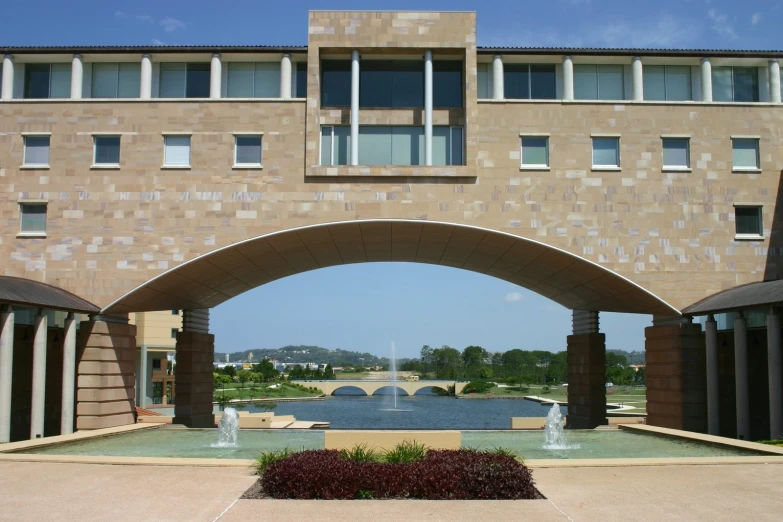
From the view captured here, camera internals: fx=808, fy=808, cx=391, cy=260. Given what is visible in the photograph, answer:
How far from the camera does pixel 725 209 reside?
29.4 m

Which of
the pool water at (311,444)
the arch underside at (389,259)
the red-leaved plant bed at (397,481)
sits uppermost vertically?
the arch underside at (389,259)

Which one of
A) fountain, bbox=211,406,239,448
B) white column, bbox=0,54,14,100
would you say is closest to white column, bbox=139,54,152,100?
white column, bbox=0,54,14,100

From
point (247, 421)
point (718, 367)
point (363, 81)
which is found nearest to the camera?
point (718, 367)

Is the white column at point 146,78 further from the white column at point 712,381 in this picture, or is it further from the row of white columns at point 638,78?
the white column at point 712,381

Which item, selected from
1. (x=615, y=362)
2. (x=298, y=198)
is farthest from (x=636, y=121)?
(x=615, y=362)

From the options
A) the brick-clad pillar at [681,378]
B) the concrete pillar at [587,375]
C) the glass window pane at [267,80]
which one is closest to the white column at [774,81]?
the brick-clad pillar at [681,378]

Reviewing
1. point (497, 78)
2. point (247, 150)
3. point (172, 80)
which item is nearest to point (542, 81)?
point (497, 78)

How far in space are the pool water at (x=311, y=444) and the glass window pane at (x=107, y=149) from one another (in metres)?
9.82

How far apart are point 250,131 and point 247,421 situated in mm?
14589

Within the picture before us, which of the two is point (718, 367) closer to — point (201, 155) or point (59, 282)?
point (201, 155)

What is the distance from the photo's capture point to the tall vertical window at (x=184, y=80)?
30.6m

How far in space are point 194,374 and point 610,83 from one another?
2150 cm

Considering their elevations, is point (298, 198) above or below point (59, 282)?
above

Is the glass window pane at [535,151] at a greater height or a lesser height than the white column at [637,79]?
lesser
